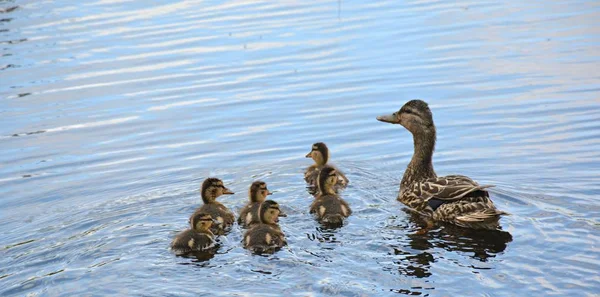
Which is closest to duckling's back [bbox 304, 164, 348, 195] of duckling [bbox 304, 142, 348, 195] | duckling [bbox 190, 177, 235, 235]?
duckling [bbox 304, 142, 348, 195]

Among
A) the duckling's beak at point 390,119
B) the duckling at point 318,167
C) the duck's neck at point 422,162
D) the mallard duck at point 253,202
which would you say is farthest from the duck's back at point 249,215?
the duckling's beak at point 390,119

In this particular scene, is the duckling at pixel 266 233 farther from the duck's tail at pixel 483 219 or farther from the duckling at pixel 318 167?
the duck's tail at pixel 483 219

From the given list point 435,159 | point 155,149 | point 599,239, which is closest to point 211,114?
point 155,149

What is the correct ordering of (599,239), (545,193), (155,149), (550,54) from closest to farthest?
(599,239), (545,193), (155,149), (550,54)

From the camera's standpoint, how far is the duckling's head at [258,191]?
8.73 meters

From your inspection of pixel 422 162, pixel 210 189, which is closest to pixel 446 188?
pixel 422 162

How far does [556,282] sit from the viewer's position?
6.58 m

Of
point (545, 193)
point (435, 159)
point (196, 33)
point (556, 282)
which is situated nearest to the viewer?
point (556, 282)

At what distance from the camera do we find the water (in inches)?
279

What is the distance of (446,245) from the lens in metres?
7.59

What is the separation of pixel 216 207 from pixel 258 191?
42 cm

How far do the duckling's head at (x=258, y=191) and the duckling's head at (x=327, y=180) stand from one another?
47cm

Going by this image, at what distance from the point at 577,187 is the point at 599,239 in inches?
51.0

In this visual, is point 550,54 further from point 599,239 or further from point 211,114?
point 599,239
